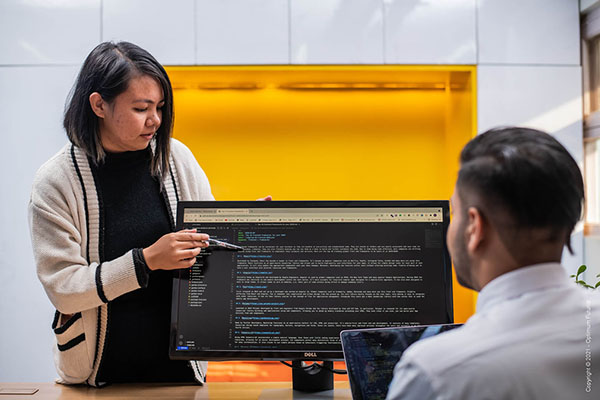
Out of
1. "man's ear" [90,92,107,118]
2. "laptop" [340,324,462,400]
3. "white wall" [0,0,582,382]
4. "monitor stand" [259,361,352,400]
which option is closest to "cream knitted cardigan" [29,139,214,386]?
"man's ear" [90,92,107,118]

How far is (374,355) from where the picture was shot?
1.05 metres

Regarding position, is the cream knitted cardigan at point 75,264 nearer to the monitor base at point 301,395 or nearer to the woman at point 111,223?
the woman at point 111,223

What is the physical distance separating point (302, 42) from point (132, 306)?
2255 millimetres

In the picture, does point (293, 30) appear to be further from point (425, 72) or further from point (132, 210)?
point (132, 210)

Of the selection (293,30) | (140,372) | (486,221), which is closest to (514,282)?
(486,221)

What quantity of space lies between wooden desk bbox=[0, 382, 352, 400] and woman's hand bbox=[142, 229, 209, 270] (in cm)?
31

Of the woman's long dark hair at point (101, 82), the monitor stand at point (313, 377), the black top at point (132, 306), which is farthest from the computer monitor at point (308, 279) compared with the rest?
the woman's long dark hair at point (101, 82)

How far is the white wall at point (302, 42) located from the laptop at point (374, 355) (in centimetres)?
246

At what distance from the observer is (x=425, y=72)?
3.35 meters

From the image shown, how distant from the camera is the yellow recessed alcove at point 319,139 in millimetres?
3754

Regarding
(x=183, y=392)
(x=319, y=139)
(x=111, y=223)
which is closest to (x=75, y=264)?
(x=111, y=223)

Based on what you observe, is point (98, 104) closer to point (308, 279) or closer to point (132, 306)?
point (132, 306)

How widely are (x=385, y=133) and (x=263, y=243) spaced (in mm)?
2663

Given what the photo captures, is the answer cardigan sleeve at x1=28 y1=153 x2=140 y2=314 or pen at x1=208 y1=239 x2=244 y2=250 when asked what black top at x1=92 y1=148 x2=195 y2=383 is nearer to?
cardigan sleeve at x1=28 y1=153 x2=140 y2=314
